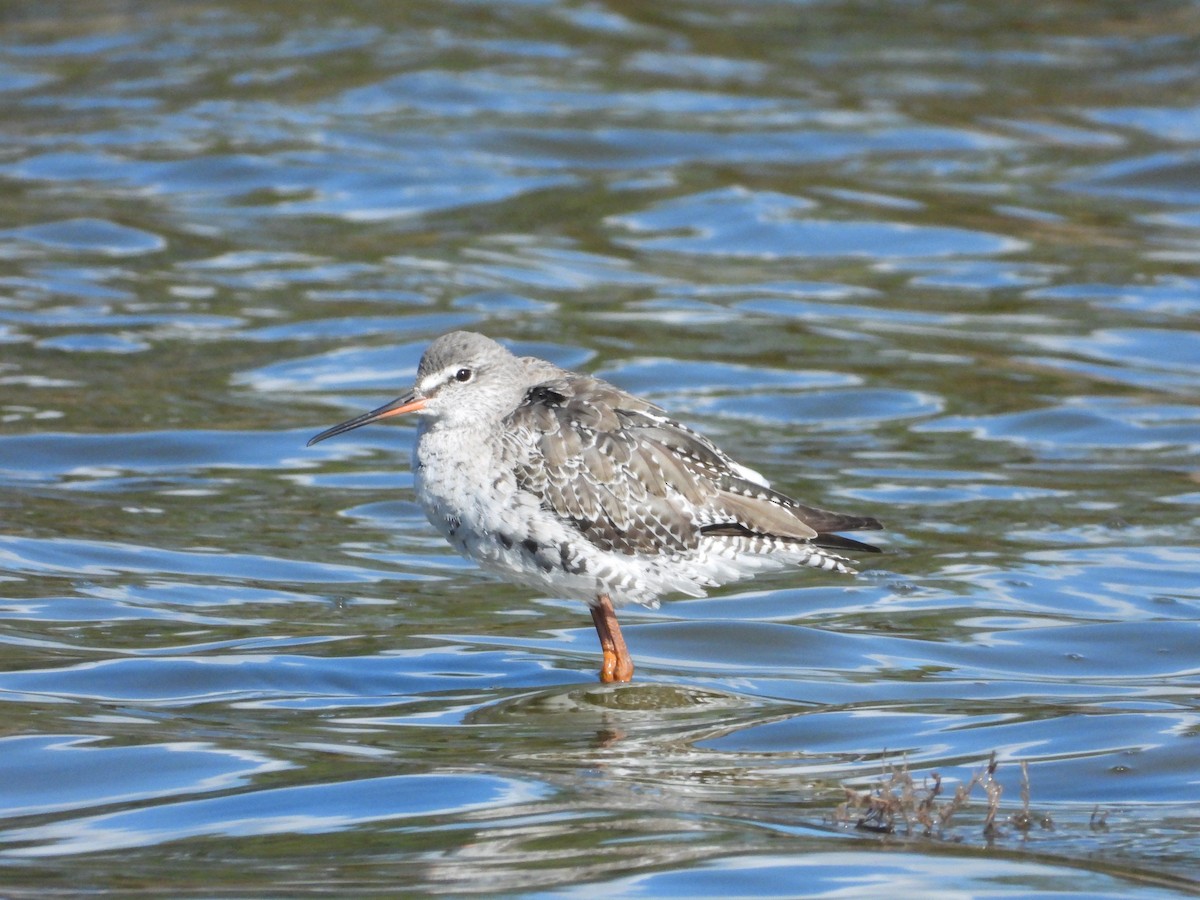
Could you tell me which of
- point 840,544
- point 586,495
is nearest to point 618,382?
point 840,544

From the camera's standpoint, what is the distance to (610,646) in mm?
10523

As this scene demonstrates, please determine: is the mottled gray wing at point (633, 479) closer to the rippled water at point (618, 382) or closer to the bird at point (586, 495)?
the bird at point (586, 495)

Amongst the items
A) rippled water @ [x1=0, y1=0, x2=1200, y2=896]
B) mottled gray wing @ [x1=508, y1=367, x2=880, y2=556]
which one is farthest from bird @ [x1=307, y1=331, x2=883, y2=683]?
rippled water @ [x1=0, y1=0, x2=1200, y2=896]

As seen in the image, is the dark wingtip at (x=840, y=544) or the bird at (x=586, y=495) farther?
the dark wingtip at (x=840, y=544)

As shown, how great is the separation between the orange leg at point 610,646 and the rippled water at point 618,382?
0.22 metres

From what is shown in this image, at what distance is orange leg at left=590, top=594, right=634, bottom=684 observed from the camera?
34.0 ft

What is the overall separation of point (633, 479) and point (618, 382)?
6.22 metres

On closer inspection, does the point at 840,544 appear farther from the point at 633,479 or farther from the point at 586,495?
the point at 586,495

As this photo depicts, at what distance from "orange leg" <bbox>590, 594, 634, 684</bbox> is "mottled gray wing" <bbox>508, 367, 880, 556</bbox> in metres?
0.36

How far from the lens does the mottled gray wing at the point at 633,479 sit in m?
10.4

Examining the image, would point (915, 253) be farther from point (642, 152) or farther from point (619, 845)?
point (619, 845)

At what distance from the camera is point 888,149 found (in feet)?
78.1

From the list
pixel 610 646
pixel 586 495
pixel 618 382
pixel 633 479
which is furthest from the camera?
pixel 618 382

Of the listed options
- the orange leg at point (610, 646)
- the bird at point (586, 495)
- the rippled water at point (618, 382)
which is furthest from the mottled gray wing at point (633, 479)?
the rippled water at point (618, 382)
